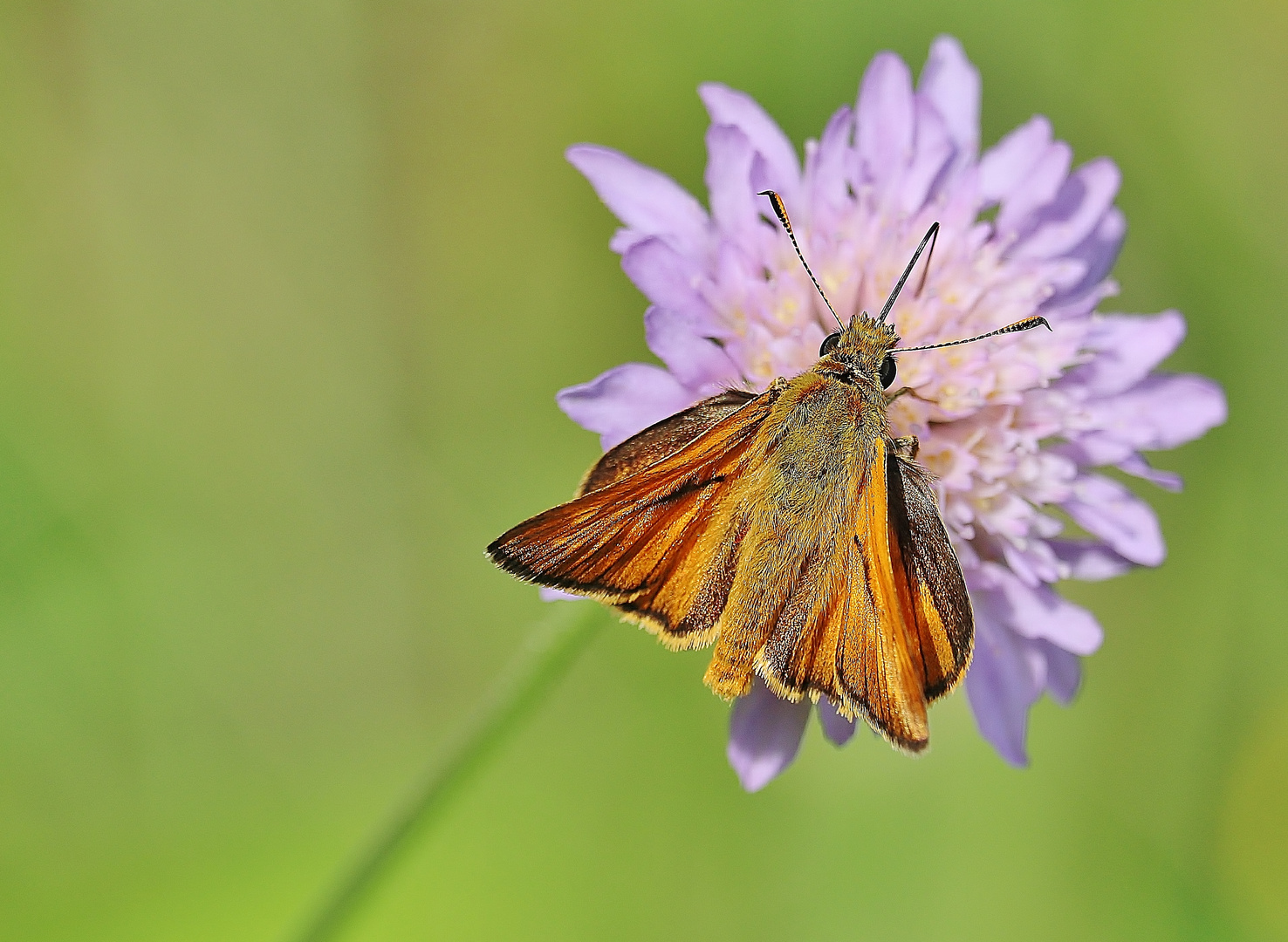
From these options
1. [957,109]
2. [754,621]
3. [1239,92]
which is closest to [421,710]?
[754,621]

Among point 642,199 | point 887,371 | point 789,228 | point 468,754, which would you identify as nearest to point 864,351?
point 887,371

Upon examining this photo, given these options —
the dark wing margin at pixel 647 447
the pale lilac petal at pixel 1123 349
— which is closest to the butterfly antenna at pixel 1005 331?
the pale lilac petal at pixel 1123 349

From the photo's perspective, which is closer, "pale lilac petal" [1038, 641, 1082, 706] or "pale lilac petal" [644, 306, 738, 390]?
"pale lilac petal" [644, 306, 738, 390]

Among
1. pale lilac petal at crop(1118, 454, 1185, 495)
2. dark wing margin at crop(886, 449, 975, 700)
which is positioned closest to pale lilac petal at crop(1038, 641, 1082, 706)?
pale lilac petal at crop(1118, 454, 1185, 495)

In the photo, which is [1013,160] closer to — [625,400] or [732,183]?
[732,183]

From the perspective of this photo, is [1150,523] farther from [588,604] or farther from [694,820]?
[694,820]

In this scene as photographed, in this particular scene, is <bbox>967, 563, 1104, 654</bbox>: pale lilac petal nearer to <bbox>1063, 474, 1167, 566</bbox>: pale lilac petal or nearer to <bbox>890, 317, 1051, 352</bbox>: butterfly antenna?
<bbox>1063, 474, 1167, 566</bbox>: pale lilac petal
